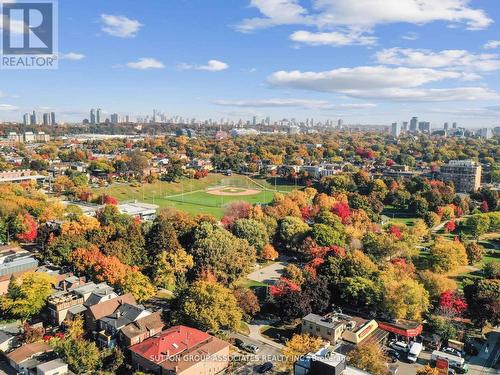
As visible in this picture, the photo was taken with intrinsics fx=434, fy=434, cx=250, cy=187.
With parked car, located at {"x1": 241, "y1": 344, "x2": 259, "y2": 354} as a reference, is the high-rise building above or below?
above

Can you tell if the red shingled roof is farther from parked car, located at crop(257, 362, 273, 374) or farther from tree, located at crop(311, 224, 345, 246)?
tree, located at crop(311, 224, 345, 246)

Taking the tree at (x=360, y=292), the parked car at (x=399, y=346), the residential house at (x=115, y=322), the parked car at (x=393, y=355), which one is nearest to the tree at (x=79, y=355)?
the residential house at (x=115, y=322)

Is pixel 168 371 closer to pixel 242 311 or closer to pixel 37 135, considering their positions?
pixel 242 311

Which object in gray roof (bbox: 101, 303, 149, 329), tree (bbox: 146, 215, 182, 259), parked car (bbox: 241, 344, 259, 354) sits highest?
tree (bbox: 146, 215, 182, 259)

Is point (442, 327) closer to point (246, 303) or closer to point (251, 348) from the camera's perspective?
point (251, 348)

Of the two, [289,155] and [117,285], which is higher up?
[289,155]

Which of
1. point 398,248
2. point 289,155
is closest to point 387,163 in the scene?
point 289,155

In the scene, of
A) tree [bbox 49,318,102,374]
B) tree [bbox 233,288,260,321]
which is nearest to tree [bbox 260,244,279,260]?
tree [bbox 233,288,260,321]
